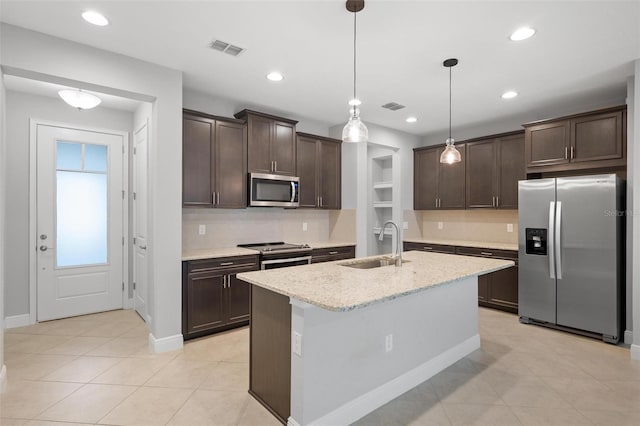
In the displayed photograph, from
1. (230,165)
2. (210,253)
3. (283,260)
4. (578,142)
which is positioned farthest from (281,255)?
(578,142)

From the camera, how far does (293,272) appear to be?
2428 millimetres

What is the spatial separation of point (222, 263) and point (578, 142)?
422 cm

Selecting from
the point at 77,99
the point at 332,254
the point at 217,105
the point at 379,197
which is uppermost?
the point at 217,105

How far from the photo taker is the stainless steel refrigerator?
11.1 feet

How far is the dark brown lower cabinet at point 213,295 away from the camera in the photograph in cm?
339

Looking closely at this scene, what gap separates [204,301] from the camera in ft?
11.5

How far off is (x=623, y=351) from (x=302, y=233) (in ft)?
12.7

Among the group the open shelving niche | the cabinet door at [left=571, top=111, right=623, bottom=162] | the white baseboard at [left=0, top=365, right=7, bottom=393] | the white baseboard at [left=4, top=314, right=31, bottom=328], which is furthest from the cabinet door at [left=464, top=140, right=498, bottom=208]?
the white baseboard at [left=4, top=314, right=31, bottom=328]

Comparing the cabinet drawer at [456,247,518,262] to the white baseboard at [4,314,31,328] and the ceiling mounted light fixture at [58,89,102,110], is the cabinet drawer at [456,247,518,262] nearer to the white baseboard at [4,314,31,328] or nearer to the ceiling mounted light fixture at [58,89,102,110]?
the ceiling mounted light fixture at [58,89,102,110]

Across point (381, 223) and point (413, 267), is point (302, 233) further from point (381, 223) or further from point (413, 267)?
point (413, 267)

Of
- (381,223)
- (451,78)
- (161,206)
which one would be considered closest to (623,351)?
(451,78)

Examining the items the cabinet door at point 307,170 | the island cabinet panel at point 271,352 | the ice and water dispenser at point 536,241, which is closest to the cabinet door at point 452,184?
the ice and water dispenser at point 536,241

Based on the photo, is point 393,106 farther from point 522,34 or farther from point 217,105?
point 217,105

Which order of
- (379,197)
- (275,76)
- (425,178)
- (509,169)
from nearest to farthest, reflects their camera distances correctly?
(275,76)
(509,169)
(425,178)
(379,197)
